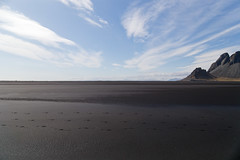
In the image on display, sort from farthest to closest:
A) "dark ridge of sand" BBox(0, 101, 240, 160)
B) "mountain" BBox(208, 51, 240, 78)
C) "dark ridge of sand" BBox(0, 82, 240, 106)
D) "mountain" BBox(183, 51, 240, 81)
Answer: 1. "mountain" BBox(208, 51, 240, 78)
2. "mountain" BBox(183, 51, 240, 81)
3. "dark ridge of sand" BBox(0, 82, 240, 106)
4. "dark ridge of sand" BBox(0, 101, 240, 160)

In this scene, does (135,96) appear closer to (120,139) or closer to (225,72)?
(120,139)

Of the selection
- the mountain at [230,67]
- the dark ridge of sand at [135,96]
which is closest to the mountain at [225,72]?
the mountain at [230,67]

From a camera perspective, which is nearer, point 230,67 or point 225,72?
point 225,72

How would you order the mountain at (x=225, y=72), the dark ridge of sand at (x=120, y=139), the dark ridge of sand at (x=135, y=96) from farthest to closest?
Answer: the mountain at (x=225, y=72) → the dark ridge of sand at (x=135, y=96) → the dark ridge of sand at (x=120, y=139)

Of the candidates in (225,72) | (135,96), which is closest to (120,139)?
(135,96)

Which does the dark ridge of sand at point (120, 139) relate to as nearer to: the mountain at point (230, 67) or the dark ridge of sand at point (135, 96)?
the dark ridge of sand at point (135, 96)

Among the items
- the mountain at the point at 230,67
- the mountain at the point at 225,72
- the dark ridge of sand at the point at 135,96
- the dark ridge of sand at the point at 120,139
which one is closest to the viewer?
the dark ridge of sand at the point at 120,139

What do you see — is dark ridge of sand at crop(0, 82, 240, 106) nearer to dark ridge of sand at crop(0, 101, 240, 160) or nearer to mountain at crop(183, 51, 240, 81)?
dark ridge of sand at crop(0, 101, 240, 160)

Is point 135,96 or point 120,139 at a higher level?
point 135,96

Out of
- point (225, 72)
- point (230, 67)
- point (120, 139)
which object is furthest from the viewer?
point (230, 67)

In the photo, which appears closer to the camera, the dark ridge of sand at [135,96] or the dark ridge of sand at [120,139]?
the dark ridge of sand at [120,139]

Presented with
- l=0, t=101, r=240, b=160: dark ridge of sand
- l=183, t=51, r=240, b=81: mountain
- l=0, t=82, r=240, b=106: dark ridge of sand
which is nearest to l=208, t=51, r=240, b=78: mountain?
l=183, t=51, r=240, b=81: mountain

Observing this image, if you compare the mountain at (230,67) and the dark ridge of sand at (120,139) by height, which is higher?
the mountain at (230,67)

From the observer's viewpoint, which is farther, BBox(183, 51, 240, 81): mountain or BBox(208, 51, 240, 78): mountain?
BBox(208, 51, 240, 78): mountain
